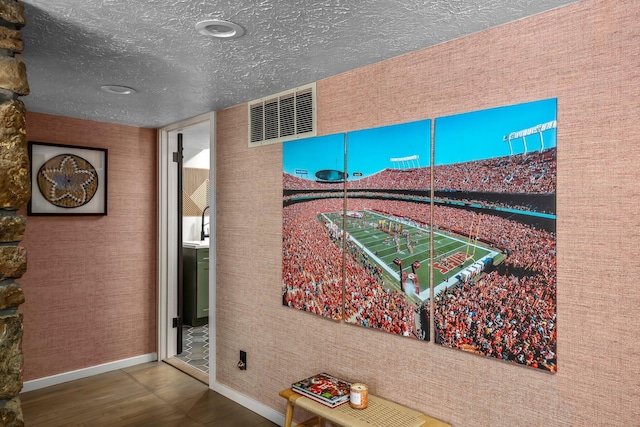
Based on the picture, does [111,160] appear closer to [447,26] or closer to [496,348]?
[447,26]

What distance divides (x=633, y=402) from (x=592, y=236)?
60 cm

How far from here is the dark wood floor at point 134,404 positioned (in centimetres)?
306

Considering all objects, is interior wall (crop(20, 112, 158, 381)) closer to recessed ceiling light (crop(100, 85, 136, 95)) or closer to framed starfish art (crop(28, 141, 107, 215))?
Result: framed starfish art (crop(28, 141, 107, 215))

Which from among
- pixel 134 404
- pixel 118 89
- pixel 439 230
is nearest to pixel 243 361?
pixel 134 404

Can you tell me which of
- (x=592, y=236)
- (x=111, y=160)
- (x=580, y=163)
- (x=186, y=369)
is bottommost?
(x=186, y=369)

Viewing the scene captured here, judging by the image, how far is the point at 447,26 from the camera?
1.91 m

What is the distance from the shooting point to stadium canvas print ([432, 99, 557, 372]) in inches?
70.3

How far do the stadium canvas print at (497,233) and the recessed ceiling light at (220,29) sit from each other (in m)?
1.00

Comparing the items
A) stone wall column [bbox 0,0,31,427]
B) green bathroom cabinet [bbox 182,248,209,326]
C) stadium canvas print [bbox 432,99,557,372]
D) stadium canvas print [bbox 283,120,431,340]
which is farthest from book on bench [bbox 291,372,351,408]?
green bathroom cabinet [bbox 182,248,209,326]

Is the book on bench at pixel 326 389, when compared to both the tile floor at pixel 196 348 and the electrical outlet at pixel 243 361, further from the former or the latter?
the tile floor at pixel 196 348

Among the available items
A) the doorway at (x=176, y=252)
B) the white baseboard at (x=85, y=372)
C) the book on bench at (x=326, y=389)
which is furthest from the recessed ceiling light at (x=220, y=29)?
the white baseboard at (x=85, y=372)

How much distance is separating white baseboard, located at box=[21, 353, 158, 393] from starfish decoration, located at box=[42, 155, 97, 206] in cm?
142

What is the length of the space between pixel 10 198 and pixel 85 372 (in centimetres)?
274

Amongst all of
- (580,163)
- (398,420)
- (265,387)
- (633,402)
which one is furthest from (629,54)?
(265,387)
